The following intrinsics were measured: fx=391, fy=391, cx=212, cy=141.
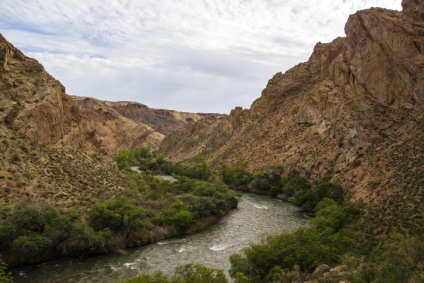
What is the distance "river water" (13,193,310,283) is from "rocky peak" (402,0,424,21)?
139 feet

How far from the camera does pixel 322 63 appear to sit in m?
89.1

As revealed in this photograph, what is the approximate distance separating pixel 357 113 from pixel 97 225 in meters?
49.3

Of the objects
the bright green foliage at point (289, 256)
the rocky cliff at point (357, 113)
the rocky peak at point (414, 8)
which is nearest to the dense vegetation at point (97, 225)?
the bright green foliage at point (289, 256)

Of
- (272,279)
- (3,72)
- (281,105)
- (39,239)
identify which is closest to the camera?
(272,279)

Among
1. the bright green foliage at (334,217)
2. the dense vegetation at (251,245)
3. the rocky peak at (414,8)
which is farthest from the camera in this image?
the rocky peak at (414,8)

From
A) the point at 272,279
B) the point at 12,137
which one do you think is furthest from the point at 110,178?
the point at 272,279

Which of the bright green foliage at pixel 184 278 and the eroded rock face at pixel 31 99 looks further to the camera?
the eroded rock face at pixel 31 99

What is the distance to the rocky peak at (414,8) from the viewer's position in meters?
65.8

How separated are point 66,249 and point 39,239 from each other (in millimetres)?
2463

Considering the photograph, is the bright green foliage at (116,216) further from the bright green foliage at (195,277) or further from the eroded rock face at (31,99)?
the eroded rock face at (31,99)

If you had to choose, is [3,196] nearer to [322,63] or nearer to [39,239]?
[39,239]

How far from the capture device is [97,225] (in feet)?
111

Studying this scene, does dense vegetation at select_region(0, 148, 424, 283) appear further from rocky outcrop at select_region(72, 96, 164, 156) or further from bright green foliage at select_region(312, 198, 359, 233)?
rocky outcrop at select_region(72, 96, 164, 156)

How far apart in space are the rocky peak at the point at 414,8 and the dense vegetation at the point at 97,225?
1921 inches
